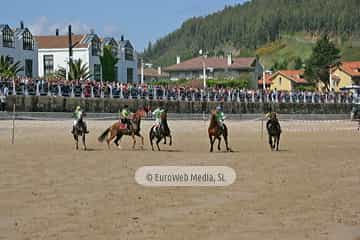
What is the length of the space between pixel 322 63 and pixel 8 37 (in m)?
69.2

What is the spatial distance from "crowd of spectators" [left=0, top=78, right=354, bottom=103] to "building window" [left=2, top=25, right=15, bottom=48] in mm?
17644

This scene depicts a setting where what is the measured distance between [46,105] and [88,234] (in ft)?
119

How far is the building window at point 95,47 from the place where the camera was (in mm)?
84963

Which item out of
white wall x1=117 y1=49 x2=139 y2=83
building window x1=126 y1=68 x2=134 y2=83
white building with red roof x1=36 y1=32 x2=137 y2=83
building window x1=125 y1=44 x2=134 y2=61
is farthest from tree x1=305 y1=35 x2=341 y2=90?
white building with red roof x1=36 y1=32 x2=137 y2=83

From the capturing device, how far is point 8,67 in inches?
2581

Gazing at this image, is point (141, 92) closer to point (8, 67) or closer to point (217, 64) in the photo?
point (8, 67)

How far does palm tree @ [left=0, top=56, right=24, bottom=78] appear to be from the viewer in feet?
205

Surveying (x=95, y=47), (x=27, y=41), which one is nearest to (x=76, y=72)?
A: (x=27, y=41)

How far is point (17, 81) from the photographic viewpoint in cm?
4547

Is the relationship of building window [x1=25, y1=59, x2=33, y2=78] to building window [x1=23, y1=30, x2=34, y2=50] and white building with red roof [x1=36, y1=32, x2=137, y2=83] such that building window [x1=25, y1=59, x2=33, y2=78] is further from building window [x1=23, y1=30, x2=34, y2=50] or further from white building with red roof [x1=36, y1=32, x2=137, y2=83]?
white building with red roof [x1=36, y1=32, x2=137, y2=83]

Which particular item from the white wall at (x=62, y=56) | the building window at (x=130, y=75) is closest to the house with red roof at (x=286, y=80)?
the building window at (x=130, y=75)

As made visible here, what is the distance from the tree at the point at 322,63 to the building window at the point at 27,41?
63.4 m

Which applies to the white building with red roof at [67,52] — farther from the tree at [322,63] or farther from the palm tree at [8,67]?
the tree at [322,63]

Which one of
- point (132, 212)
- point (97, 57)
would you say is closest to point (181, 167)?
point (132, 212)
